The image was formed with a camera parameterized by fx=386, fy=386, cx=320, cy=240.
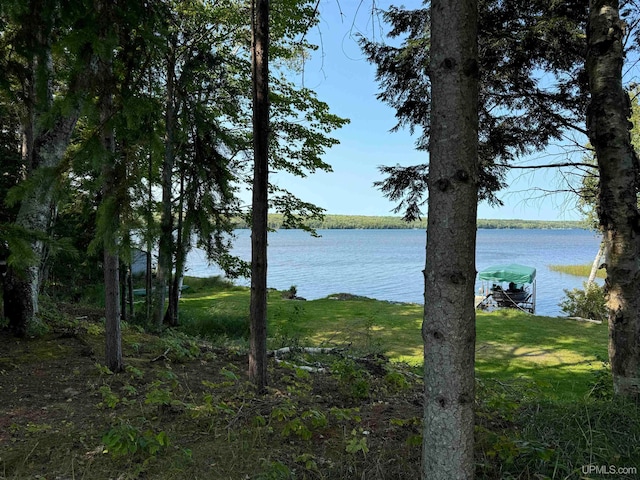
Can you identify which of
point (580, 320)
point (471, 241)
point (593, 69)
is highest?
point (593, 69)

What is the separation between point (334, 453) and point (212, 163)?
10.4ft

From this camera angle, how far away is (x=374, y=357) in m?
5.17

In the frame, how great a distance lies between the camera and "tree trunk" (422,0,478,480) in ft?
5.00

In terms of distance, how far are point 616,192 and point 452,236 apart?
Answer: 227 centimetres

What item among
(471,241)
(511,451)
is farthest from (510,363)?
(471,241)

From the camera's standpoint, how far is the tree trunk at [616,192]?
9.59ft

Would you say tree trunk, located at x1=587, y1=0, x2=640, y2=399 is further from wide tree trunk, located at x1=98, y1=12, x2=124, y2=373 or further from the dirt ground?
wide tree trunk, located at x1=98, y1=12, x2=124, y2=373

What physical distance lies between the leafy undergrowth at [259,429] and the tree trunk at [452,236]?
0.43 m

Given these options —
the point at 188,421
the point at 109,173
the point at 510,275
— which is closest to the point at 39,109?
the point at 109,173

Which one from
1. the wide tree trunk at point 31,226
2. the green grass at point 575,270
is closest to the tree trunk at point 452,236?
the wide tree trunk at point 31,226

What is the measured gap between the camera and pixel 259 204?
3.25m

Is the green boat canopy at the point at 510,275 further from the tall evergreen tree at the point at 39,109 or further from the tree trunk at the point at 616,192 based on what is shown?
the tall evergreen tree at the point at 39,109

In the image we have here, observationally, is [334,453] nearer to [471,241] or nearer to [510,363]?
[471,241]

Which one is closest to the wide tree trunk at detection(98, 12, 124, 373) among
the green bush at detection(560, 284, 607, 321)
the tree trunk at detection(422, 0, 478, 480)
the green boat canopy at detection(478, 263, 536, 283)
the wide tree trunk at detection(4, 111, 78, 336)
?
the wide tree trunk at detection(4, 111, 78, 336)
